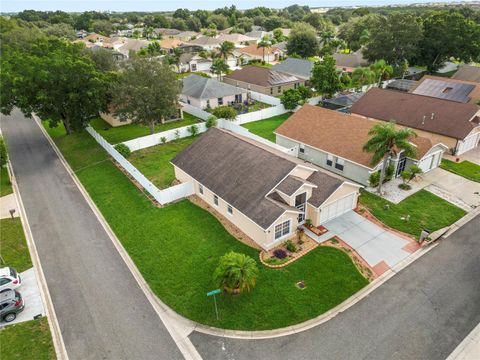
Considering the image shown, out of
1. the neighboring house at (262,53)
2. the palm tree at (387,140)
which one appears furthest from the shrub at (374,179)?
the neighboring house at (262,53)

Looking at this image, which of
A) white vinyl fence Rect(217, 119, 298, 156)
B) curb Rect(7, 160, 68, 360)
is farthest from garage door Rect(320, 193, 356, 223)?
curb Rect(7, 160, 68, 360)

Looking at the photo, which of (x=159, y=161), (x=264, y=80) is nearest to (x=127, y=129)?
(x=159, y=161)

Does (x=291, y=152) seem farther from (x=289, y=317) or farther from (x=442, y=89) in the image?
(x=442, y=89)

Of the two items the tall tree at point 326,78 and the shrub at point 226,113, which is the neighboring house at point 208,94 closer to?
the shrub at point 226,113

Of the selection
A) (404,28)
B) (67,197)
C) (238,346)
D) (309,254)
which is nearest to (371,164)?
(309,254)

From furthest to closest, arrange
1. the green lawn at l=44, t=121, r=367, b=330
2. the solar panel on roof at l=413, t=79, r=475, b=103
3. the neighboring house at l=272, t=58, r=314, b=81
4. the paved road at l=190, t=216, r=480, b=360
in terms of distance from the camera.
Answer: the neighboring house at l=272, t=58, r=314, b=81
the solar panel on roof at l=413, t=79, r=475, b=103
the green lawn at l=44, t=121, r=367, b=330
the paved road at l=190, t=216, r=480, b=360

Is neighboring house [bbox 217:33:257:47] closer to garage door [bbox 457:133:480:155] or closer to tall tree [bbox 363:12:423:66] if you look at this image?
tall tree [bbox 363:12:423:66]
